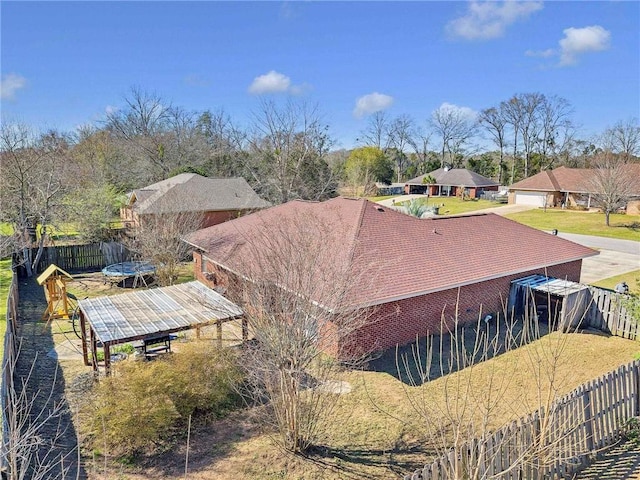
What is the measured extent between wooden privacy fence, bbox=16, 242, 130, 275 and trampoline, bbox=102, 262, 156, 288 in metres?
3.80

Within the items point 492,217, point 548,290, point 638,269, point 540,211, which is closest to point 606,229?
point 540,211

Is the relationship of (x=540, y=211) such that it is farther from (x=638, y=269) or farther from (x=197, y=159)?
(x=197, y=159)

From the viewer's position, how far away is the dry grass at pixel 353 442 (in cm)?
820

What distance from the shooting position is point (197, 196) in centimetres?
2869

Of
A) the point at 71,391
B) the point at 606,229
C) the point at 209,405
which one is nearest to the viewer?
the point at 209,405

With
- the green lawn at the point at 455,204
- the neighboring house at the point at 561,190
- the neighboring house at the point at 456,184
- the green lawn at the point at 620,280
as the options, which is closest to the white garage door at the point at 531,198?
the neighboring house at the point at 561,190

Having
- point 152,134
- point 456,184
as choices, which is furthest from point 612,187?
point 152,134

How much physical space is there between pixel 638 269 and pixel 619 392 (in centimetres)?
1994

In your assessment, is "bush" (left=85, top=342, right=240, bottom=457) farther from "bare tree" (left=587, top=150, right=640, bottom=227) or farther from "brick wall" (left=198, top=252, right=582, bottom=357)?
"bare tree" (left=587, top=150, right=640, bottom=227)

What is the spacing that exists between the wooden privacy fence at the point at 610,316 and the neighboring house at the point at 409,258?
6.97 ft

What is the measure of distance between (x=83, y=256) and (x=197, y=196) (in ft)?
24.9

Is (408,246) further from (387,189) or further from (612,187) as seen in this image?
(387,189)

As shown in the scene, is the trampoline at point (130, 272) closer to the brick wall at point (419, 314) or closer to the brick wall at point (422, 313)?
the brick wall at point (419, 314)

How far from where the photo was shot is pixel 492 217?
20156 mm
